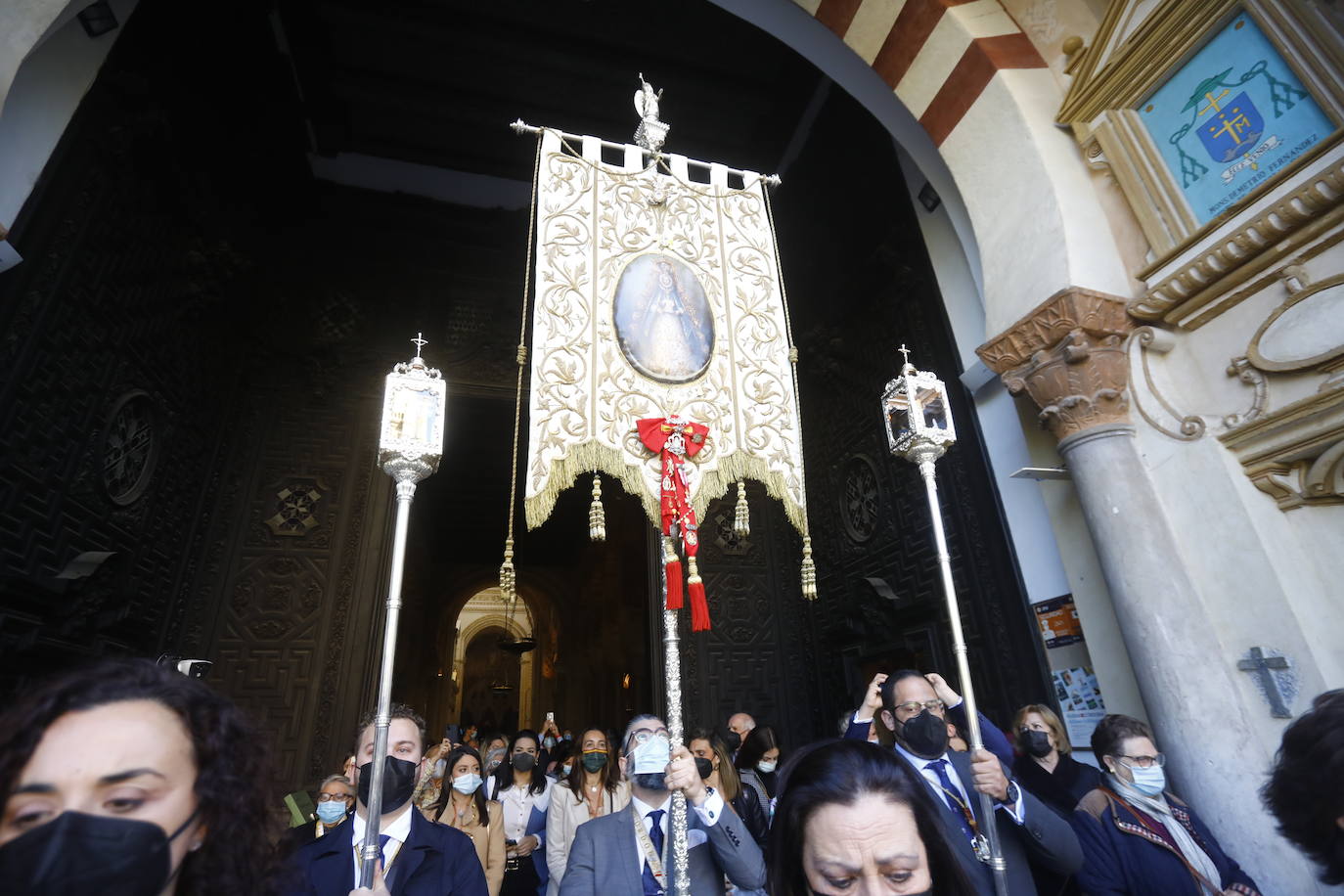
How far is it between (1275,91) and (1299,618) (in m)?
2.41

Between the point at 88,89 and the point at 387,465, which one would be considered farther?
the point at 88,89

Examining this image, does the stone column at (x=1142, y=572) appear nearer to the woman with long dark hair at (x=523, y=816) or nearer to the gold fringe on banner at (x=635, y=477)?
the gold fringe on banner at (x=635, y=477)

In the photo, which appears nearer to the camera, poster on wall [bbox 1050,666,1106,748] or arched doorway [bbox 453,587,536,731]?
poster on wall [bbox 1050,666,1106,748]

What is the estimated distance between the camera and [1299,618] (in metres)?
2.70

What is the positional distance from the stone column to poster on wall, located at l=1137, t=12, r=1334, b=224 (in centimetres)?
70

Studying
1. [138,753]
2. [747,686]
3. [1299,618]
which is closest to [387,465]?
[138,753]

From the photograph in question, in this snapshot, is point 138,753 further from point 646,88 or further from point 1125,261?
point 1125,261

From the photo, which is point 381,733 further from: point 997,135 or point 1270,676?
point 997,135

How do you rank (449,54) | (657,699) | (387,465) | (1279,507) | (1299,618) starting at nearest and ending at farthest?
(387,465) → (1299,618) → (1279,507) → (657,699) → (449,54)

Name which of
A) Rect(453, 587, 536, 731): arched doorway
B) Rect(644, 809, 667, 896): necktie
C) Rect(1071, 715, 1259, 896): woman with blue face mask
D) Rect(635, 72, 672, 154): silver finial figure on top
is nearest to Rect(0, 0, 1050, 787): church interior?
Rect(1071, 715, 1259, 896): woman with blue face mask

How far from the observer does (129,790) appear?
Result: 0.96 meters

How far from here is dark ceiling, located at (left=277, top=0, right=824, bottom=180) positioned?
587cm

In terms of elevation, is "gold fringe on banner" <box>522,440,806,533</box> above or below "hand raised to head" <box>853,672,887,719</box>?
above

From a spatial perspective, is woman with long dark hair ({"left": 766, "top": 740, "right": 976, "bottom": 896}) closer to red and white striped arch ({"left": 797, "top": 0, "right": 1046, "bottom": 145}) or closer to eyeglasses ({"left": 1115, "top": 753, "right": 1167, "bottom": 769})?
eyeglasses ({"left": 1115, "top": 753, "right": 1167, "bottom": 769})
